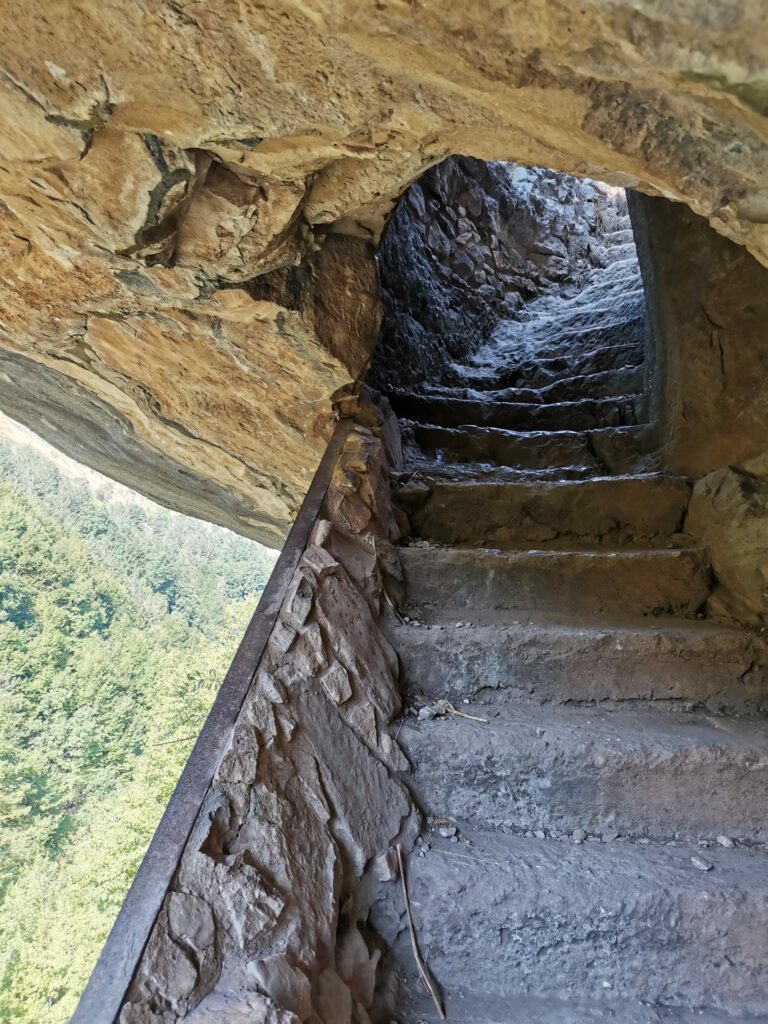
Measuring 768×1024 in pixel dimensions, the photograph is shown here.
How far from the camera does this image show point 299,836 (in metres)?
1.04

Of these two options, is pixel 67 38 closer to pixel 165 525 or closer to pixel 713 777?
pixel 713 777

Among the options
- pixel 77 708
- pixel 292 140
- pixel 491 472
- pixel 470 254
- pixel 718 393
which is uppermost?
pixel 470 254

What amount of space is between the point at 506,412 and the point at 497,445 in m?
0.46

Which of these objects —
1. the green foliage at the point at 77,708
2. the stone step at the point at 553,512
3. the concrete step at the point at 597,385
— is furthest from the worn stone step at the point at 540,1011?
the green foliage at the point at 77,708

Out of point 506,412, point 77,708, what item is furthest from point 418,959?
point 77,708

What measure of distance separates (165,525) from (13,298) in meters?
23.2

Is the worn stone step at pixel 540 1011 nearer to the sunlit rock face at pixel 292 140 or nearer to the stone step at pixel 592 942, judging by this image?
the stone step at pixel 592 942

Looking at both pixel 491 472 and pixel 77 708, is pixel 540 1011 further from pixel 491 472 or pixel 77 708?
pixel 77 708

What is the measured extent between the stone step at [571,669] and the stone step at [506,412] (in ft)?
5.48

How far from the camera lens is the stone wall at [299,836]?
32.1 inches

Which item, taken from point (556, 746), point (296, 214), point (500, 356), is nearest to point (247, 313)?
point (296, 214)

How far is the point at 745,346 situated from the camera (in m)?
2.09

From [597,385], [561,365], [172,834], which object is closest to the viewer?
[172,834]

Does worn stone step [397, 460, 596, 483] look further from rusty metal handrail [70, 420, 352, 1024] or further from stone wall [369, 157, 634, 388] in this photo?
rusty metal handrail [70, 420, 352, 1024]
